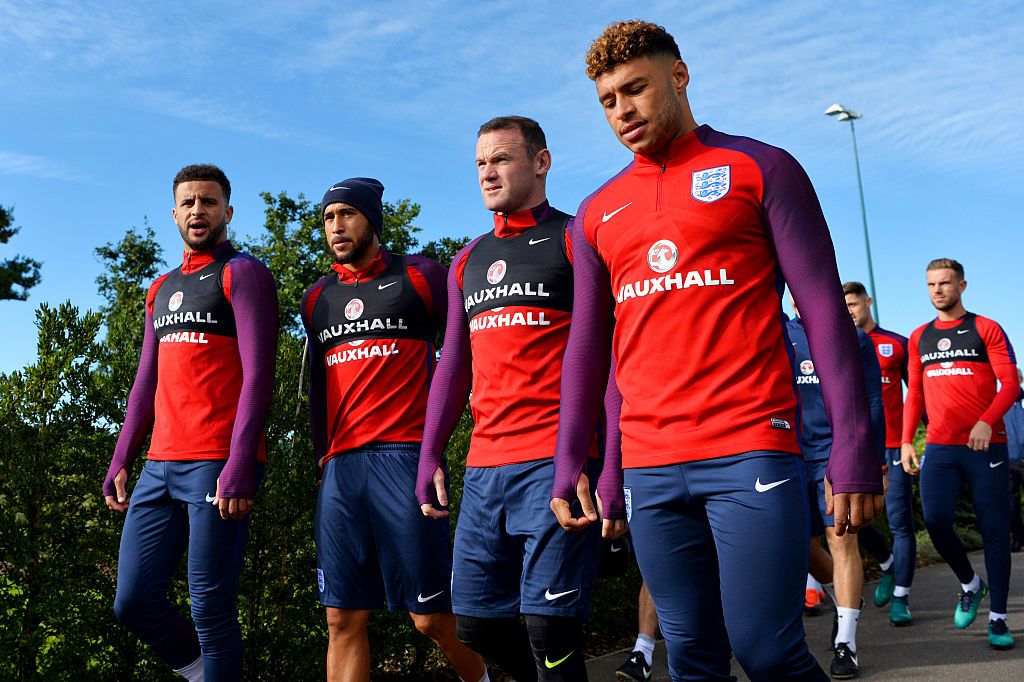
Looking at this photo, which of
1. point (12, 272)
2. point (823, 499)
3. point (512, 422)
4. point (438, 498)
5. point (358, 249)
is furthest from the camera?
point (12, 272)

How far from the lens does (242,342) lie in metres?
4.82

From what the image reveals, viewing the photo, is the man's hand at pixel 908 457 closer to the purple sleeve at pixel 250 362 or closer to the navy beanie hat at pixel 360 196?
the navy beanie hat at pixel 360 196

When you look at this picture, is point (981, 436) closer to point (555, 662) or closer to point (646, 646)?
point (646, 646)

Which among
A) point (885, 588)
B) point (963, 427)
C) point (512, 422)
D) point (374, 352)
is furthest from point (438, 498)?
point (885, 588)

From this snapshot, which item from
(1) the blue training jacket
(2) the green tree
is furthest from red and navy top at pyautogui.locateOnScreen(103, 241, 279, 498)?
(2) the green tree

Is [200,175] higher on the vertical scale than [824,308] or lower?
higher

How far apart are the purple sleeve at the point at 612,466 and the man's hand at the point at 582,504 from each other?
4.6 inches

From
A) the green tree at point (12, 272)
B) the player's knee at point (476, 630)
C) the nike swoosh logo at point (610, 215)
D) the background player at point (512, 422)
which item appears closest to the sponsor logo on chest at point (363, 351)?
the background player at point (512, 422)

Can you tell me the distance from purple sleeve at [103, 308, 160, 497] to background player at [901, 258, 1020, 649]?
548cm

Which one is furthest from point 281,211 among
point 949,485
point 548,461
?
point 548,461

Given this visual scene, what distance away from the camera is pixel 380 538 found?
4750 mm

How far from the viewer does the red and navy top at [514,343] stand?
411 centimetres

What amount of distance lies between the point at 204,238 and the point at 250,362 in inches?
29.7

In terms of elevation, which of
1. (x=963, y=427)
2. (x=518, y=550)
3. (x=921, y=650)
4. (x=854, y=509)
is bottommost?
(x=921, y=650)
